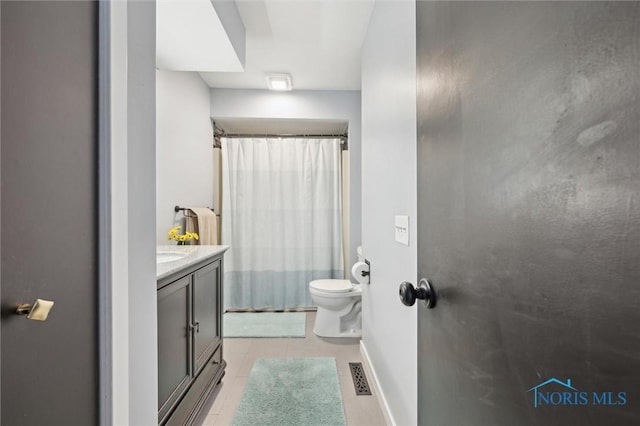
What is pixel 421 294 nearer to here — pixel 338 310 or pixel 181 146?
pixel 338 310

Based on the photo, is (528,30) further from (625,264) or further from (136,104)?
(136,104)

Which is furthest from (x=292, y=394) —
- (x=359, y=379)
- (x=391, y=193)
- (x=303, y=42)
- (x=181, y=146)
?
(x=303, y=42)

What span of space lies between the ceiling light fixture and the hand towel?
1499mm

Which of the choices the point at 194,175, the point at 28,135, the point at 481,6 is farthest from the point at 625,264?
the point at 194,175

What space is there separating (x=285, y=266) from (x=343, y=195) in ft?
3.58

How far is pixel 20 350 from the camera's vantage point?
581 millimetres

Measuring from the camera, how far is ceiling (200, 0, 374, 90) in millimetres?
1987

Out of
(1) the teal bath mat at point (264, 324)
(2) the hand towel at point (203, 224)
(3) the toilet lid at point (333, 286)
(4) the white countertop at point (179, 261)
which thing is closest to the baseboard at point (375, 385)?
(3) the toilet lid at point (333, 286)

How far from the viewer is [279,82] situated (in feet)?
10.1

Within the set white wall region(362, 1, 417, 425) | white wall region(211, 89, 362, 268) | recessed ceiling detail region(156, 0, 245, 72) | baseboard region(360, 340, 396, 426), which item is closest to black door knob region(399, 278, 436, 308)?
white wall region(362, 1, 417, 425)

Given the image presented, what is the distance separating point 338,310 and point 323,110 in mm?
2198

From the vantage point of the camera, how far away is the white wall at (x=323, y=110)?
333cm

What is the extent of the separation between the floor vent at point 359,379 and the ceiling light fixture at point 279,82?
8.85 ft

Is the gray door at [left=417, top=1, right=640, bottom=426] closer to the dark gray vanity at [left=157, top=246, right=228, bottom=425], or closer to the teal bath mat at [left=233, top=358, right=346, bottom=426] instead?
the dark gray vanity at [left=157, top=246, right=228, bottom=425]
